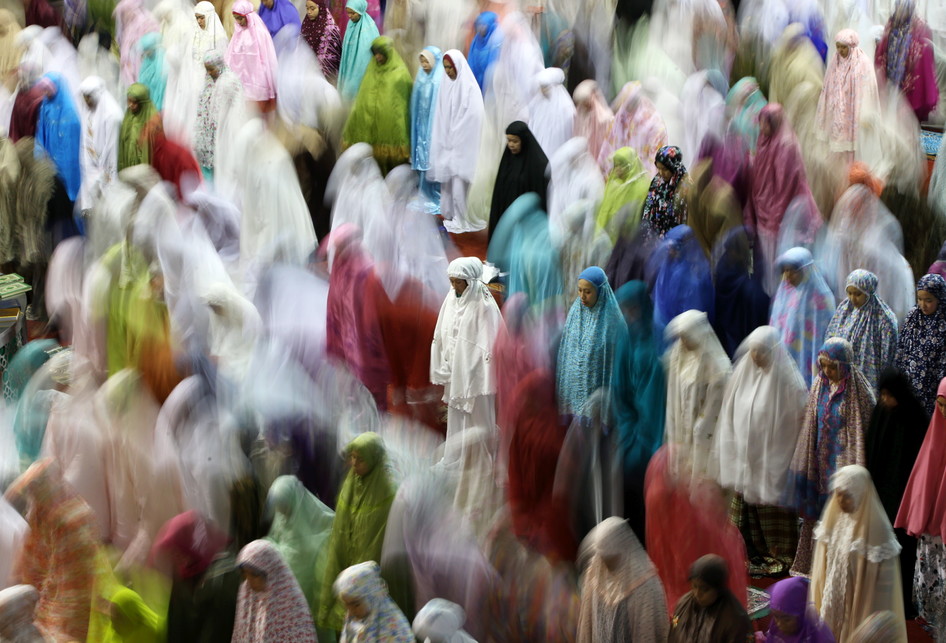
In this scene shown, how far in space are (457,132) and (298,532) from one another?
17.5ft

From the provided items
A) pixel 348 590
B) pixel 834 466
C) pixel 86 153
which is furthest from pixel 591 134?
pixel 348 590

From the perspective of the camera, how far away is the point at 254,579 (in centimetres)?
810

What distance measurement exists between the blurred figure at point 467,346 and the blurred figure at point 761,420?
145 centimetres

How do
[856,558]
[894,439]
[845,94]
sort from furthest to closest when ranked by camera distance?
[845,94] → [894,439] → [856,558]

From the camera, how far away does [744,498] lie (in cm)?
973

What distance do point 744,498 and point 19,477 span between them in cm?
386

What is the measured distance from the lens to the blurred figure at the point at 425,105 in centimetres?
1373

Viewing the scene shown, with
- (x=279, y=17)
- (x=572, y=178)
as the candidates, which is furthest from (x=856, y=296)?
(x=279, y=17)

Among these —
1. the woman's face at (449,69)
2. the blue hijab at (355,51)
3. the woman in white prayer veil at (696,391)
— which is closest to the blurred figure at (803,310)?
the woman in white prayer veil at (696,391)

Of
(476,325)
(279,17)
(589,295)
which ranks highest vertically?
(279,17)

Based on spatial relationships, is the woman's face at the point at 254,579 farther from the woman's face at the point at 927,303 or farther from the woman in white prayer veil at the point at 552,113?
the woman in white prayer veil at the point at 552,113

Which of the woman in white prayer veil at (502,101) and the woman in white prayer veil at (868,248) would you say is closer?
the woman in white prayer veil at (868,248)

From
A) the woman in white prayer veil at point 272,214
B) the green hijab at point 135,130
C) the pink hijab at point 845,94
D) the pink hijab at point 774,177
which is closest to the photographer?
the pink hijab at point 774,177

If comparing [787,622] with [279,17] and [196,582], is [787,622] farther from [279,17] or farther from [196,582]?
[279,17]
